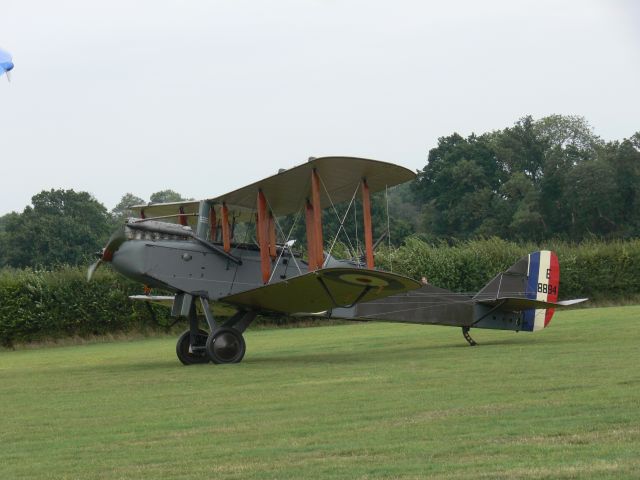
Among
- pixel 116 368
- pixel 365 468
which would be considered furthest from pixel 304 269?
pixel 365 468

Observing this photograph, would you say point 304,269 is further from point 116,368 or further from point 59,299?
point 59,299

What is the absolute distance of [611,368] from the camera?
12.5 metres

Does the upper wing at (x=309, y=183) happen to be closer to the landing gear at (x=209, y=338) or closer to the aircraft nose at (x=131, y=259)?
the aircraft nose at (x=131, y=259)

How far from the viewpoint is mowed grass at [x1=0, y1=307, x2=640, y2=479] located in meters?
7.19

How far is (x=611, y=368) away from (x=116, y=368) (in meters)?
9.29

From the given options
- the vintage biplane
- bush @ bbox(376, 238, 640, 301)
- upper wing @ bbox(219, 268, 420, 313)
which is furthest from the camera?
bush @ bbox(376, 238, 640, 301)

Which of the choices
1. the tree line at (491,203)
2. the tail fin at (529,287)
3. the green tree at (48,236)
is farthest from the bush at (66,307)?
the green tree at (48,236)

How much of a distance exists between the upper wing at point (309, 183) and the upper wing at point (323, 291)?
1.57 m

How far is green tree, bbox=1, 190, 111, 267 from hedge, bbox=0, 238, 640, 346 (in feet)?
103

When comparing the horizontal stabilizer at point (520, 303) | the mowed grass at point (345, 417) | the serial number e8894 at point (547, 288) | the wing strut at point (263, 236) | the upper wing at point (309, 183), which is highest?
the upper wing at point (309, 183)

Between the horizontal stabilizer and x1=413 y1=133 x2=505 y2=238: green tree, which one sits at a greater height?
x1=413 y1=133 x2=505 y2=238: green tree

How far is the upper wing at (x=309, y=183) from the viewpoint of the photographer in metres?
16.1

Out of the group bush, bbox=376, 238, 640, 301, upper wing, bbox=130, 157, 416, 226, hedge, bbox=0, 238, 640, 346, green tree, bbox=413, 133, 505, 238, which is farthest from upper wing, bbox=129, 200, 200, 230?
green tree, bbox=413, 133, 505, 238

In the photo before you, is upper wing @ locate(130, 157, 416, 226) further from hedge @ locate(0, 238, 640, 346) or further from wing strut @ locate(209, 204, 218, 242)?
hedge @ locate(0, 238, 640, 346)
